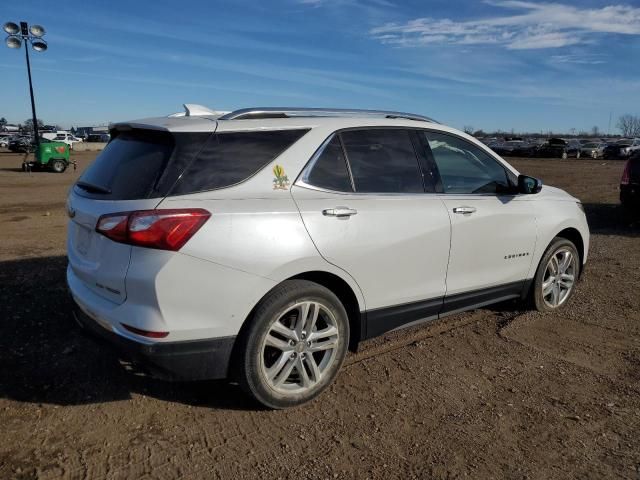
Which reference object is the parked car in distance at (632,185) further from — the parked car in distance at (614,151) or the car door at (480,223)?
the parked car in distance at (614,151)

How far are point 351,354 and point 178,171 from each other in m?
1.99

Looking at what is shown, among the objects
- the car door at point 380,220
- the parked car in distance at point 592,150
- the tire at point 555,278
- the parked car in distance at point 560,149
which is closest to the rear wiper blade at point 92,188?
the car door at point 380,220

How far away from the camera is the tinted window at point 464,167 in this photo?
13.7 feet

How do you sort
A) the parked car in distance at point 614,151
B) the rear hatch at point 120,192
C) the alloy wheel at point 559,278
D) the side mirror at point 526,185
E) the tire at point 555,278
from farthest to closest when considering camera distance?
the parked car in distance at point 614,151 → the alloy wheel at point 559,278 → the tire at point 555,278 → the side mirror at point 526,185 → the rear hatch at point 120,192

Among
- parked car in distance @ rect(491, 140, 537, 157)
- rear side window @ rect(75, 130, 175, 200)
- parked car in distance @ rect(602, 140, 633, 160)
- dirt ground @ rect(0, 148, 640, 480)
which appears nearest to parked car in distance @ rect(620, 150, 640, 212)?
dirt ground @ rect(0, 148, 640, 480)

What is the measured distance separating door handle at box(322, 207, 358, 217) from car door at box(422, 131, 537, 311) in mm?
933

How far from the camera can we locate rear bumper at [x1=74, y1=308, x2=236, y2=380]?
2.86 m

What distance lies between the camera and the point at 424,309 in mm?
3936

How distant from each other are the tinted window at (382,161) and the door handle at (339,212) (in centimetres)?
23

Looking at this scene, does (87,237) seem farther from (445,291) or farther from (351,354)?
(445,291)

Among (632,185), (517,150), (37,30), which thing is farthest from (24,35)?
(517,150)

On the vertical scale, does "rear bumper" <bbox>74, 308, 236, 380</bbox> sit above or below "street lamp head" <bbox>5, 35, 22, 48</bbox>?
below

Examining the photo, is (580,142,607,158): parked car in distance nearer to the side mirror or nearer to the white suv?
the side mirror

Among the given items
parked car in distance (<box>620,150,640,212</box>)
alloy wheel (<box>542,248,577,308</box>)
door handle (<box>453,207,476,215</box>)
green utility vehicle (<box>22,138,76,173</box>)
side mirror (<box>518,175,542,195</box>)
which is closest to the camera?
door handle (<box>453,207,476,215</box>)
